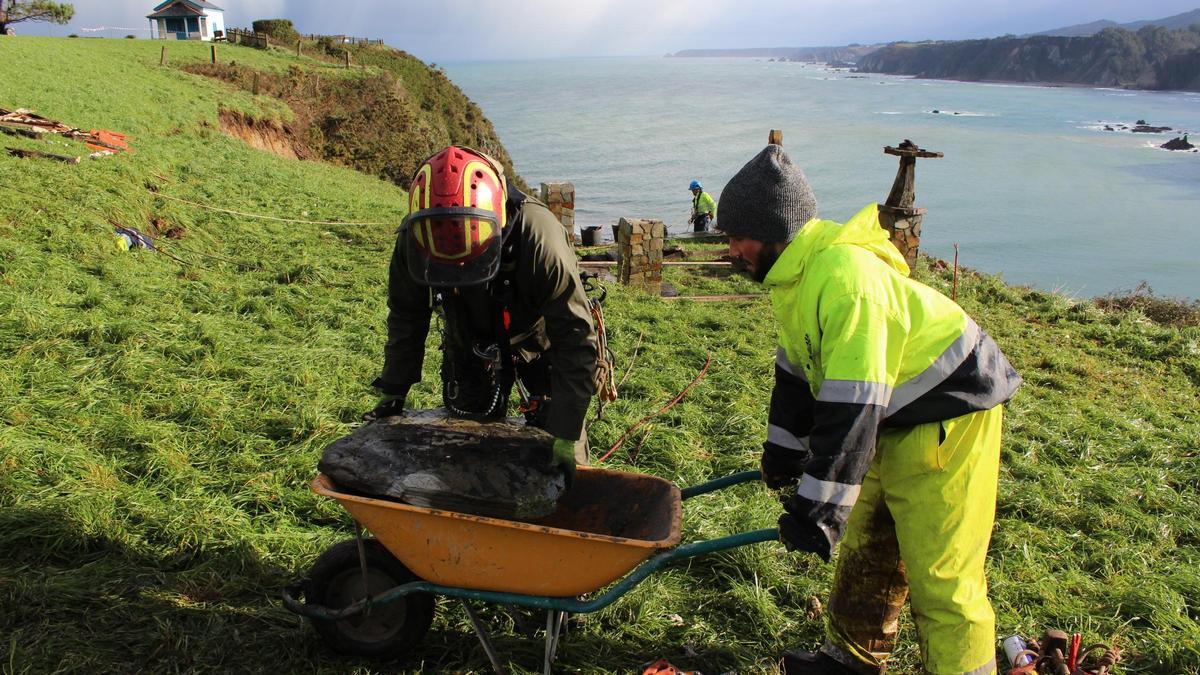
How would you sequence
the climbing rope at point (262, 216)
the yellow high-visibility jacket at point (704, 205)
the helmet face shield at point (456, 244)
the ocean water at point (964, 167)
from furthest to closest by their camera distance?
the ocean water at point (964, 167) → the yellow high-visibility jacket at point (704, 205) → the climbing rope at point (262, 216) → the helmet face shield at point (456, 244)

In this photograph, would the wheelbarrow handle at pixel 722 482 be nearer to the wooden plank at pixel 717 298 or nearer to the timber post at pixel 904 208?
the wooden plank at pixel 717 298

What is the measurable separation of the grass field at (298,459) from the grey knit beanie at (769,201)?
190cm

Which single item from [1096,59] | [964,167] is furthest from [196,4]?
[1096,59]

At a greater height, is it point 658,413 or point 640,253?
point 640,253

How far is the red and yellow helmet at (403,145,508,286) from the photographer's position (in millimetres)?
2670

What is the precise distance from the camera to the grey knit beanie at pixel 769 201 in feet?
7.89

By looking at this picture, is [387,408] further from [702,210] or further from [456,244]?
[702,210]

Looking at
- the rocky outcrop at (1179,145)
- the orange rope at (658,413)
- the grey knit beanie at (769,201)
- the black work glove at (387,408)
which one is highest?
the rocky outcrop at (1179,145)

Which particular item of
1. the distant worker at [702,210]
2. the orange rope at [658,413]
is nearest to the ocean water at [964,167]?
the distant worker at [702,210]

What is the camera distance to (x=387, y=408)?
3.33 metres

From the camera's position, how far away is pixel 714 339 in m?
7.95

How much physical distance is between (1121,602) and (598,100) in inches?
4490

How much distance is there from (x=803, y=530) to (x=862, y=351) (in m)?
0.60

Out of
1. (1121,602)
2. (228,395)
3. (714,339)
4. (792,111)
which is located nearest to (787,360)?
(1121,602)
